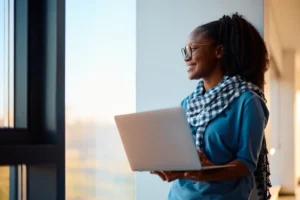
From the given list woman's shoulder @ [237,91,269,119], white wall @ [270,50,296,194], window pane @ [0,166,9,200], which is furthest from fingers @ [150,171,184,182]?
white wall @ [270,50,296,194]

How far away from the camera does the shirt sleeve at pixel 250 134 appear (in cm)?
131

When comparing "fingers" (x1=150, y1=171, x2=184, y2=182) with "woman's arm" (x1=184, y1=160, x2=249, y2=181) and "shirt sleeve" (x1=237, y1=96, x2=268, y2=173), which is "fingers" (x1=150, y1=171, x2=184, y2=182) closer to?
"woman's arm" (x1=184, y1=160, x2=249, y2=181)

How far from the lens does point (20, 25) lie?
1512mm

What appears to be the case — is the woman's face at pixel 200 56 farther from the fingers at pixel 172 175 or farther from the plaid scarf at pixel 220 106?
the fingers at pixel 172 175

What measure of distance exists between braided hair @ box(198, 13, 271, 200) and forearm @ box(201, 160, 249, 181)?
19 centimetres

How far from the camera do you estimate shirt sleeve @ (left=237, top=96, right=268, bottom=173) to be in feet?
4.30

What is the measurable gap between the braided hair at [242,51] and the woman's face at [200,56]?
2 cm

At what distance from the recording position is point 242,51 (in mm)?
1424

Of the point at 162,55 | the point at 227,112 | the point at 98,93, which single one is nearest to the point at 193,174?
the point at 227,112

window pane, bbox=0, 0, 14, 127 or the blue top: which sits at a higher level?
window pane, bbox=0, 0, 14, 127

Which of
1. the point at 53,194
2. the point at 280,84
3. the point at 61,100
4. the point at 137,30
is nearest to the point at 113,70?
the point at 137,30

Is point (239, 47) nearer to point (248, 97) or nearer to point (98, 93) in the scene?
point (248, 97)

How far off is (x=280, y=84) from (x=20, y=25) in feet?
21.1

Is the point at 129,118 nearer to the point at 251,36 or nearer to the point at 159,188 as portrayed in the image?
the point at 251,36
